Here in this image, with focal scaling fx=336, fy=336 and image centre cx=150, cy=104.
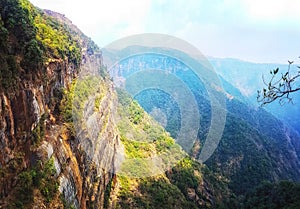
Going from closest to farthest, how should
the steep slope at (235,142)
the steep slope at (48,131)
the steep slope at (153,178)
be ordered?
1. the steep slope at (48,131)
2. the steep slope at (153,178)
3. the steep slope at (235,142)

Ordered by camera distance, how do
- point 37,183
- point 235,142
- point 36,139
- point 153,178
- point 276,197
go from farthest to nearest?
1. point 235,142
2. point 276,197
3. point 153,178
4. point 36,139
5. point 37,183

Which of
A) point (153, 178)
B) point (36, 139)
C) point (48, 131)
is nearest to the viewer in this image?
point (36, 139)

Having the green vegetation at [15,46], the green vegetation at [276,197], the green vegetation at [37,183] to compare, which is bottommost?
the green vegetation at [276,197]

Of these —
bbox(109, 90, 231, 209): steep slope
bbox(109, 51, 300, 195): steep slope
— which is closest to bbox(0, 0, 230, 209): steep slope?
bbox(109, 90, 231, 209): steep slope

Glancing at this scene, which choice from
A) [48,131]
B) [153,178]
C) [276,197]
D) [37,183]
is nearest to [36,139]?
[48,131]

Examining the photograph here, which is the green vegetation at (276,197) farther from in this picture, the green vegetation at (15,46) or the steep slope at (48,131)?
the green vegetation at (15,46)

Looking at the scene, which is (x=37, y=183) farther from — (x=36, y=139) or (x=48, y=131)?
(x=48, y=131)

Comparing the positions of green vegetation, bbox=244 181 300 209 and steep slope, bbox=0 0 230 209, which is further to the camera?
green vegetation, bbox=244 181 300 209

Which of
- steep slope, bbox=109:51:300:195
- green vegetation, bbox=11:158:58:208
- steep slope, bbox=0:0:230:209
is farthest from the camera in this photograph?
steep slope, bbox=109:51:300:195

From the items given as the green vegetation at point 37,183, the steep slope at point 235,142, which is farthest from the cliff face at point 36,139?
the steep slope at point 235,142

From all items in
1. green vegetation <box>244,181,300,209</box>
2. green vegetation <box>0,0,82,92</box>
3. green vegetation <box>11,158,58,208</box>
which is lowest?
green vegetation <box>244,181,300,209</box>

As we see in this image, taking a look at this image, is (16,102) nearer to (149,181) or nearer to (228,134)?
(149,181)

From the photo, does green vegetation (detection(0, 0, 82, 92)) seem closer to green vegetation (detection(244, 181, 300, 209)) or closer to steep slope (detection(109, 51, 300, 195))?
green vegetation (detection(244, 181, 300, 209))
